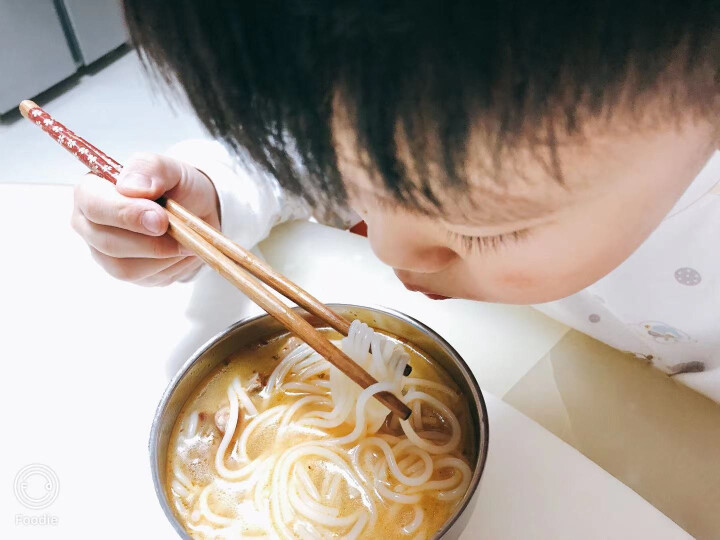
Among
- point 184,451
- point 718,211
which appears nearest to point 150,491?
point 184,451

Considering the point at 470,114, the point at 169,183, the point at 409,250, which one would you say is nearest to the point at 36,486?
the point at 169,183

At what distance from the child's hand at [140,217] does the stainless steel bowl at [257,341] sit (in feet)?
0.49

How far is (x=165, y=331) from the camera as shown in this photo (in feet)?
2.74

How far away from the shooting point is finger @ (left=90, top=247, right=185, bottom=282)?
803 millimetres

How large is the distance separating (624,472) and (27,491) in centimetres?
67

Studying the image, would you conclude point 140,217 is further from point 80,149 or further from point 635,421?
point 635,421

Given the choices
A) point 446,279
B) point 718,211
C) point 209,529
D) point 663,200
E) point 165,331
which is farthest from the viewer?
point 165,331

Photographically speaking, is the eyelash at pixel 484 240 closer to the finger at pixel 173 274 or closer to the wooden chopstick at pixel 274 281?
the wooden chopstick at pixel 274 281

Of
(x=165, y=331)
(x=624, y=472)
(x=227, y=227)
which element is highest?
(x=227, y=227)

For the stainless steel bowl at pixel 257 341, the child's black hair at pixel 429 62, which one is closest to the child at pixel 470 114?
the child's black hair at pixel 429 62

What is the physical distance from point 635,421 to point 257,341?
1.48 ft

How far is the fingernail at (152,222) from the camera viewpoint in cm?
67

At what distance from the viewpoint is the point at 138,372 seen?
2.58 feet

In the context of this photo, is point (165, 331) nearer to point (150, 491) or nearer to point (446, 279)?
point (150, 491)
